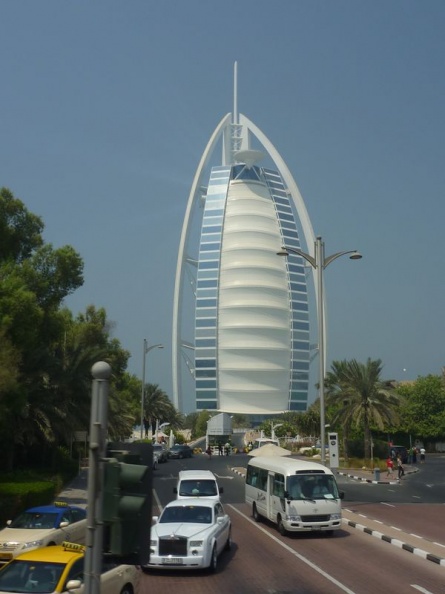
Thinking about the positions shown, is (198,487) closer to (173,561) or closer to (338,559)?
(338,559)

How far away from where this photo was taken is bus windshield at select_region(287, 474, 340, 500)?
19.4 metres

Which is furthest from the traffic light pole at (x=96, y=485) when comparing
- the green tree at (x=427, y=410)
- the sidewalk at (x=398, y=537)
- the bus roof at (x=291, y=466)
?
the green tree at (x=427, y=410)

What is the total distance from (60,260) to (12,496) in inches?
572

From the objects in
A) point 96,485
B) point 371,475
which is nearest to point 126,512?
point 96,485

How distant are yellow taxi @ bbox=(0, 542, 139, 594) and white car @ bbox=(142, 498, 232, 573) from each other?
3599mm

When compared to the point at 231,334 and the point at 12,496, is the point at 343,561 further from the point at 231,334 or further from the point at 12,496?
the point at 231,334

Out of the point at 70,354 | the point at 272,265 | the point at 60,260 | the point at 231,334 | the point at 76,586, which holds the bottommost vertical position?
the point at 76,586

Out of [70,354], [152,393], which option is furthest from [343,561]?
[152,393]

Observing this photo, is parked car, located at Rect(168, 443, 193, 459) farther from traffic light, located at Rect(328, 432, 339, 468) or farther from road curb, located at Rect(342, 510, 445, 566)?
road curb, located at Rect(342, 510, 445, 566)

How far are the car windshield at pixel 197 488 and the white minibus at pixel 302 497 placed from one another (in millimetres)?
2148

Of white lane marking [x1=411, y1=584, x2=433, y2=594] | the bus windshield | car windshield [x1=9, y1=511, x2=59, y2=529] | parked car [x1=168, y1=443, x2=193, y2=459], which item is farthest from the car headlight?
parked car [x1=168, y1=443, x2=193, y2=459]

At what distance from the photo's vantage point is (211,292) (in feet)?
388

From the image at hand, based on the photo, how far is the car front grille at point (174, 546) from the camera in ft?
46.2

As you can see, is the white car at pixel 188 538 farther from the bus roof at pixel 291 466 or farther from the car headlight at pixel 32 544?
the bus roof at pixel 291 466
